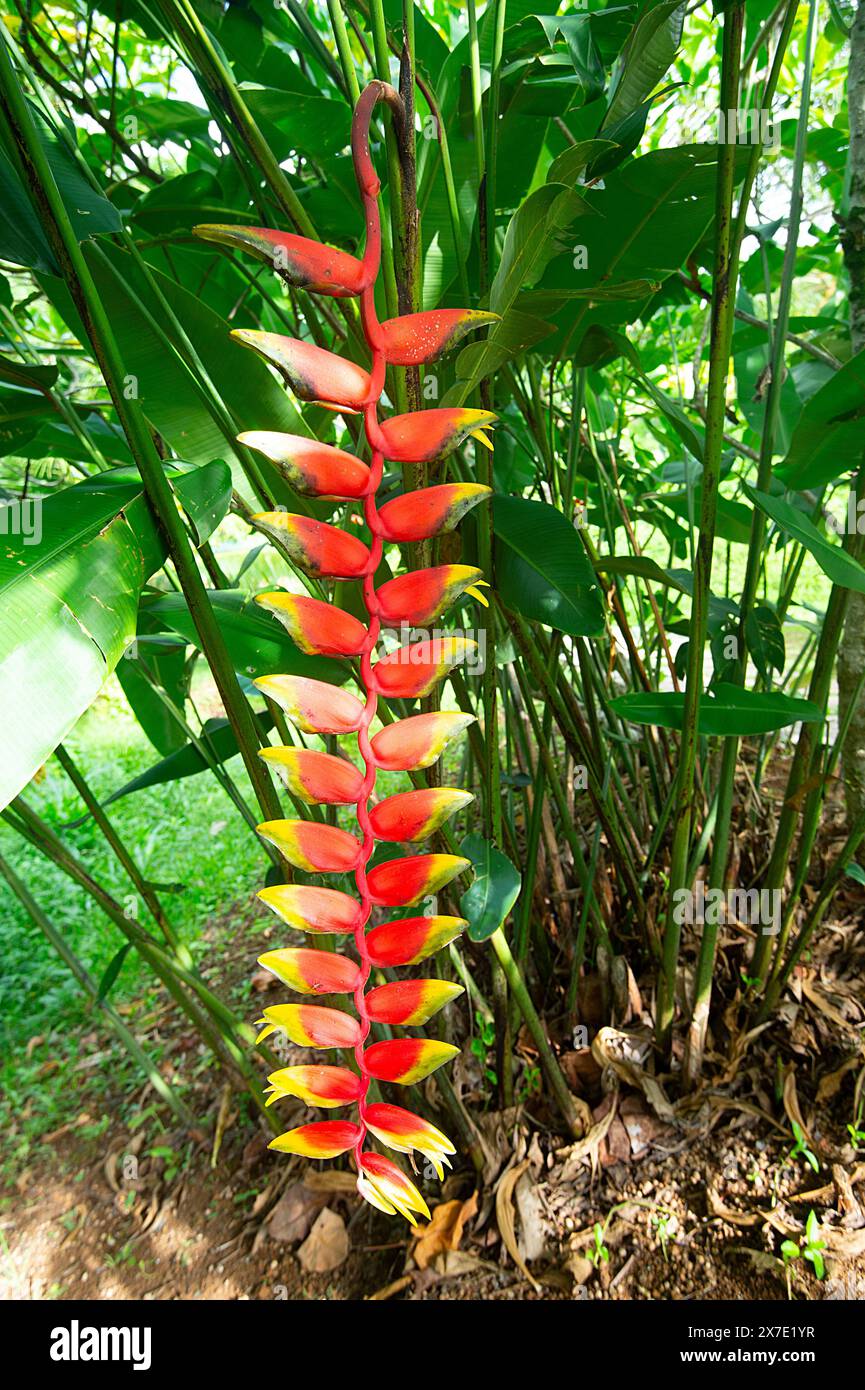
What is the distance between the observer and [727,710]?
0.65 meters

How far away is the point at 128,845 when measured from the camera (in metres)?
1.97

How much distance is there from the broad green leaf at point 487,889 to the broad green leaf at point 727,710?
152 mm

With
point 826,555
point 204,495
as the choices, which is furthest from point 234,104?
point 826,555

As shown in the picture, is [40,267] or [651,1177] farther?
[651,1177]

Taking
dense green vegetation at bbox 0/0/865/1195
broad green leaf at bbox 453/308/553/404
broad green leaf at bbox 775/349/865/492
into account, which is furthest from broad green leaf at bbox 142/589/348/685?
broad green leaf at bbox 775/349/865/492

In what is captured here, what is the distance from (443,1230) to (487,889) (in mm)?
480

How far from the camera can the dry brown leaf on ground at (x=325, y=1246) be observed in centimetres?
92

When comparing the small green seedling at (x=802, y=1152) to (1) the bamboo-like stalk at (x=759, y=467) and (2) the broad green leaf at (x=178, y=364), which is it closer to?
(1) the bamboo-like stalk at (x=759, y=467)

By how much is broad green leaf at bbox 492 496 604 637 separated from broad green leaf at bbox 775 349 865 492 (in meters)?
0.25

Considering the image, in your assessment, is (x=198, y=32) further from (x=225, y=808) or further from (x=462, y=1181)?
(x=225, y=808)

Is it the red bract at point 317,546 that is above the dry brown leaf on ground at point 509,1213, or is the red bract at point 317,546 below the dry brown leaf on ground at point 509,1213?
above

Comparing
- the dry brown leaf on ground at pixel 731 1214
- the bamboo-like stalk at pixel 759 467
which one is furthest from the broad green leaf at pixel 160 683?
the dry brown leaf on ground at pixel 731 1214
